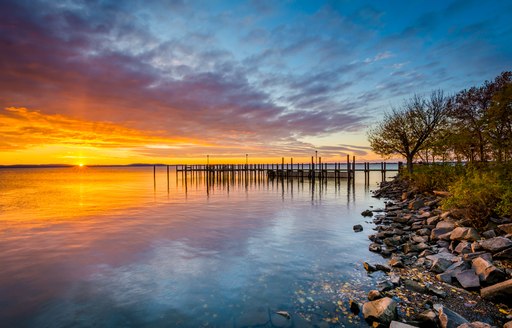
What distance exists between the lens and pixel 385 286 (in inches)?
249

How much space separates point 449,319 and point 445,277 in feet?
7.49

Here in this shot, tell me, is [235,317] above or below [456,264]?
below

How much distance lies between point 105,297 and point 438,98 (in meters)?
33.9

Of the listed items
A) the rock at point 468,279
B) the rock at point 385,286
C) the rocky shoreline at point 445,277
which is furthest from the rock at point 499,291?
the rock at point 385,286

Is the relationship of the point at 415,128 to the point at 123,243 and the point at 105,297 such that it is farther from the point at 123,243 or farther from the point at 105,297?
the point at 105,297

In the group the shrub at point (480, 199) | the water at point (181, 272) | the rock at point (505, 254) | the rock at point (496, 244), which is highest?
the shrub at point (480, 199)

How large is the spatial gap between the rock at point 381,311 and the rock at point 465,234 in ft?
16.9

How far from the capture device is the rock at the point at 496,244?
7.18m

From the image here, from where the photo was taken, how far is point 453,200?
11398 mm

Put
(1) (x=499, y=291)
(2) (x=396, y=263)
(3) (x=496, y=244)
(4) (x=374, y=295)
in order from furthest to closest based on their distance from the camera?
1. (2) (x=396, y=263)
2. (3) (x=496, y=244)
3. (4) (x=374, y=295)
4. (1) (x=499, y=291)

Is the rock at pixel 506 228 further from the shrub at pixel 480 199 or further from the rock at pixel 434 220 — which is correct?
the rock at pixel 434 220

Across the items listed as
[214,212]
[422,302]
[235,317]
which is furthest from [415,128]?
[235,317]

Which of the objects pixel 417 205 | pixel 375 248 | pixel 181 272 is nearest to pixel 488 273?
pixel 375 248

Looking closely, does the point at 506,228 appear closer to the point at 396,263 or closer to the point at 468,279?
the point at 468,279
